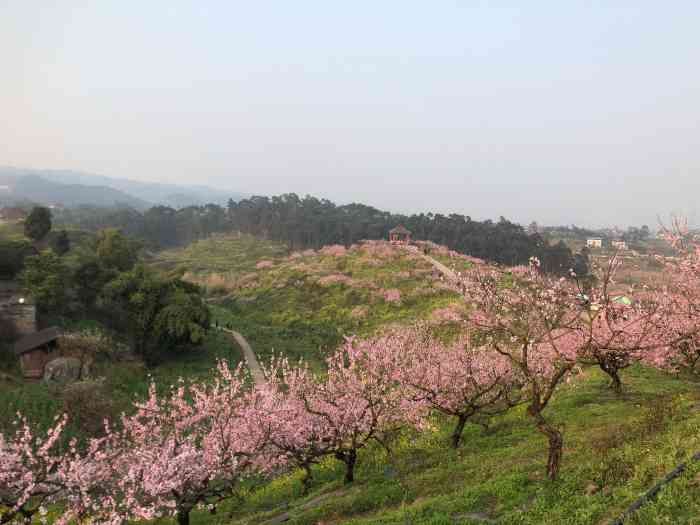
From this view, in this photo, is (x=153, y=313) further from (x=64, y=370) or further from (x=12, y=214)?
(x=12, y=214)

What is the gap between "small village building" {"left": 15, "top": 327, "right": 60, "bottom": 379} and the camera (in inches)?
1347

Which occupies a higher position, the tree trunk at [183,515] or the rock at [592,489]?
the rock at [592,489]

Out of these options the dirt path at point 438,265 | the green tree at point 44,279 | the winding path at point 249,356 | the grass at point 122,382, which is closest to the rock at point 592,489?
the grass at point 122,382

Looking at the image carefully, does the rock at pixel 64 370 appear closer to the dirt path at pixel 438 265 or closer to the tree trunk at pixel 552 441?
the tree trunk at pixel 552 441

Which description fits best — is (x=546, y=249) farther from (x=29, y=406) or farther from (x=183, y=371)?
(x=29, y=406)

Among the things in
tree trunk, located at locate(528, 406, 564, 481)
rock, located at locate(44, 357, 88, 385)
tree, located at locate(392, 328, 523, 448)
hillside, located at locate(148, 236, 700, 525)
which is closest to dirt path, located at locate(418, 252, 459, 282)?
hillside, located at locate(148, 236, 700, 525)

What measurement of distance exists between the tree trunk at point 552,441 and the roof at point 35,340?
3594 centimetres

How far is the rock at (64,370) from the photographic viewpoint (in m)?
33.6

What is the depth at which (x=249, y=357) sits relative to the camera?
43.3 metres

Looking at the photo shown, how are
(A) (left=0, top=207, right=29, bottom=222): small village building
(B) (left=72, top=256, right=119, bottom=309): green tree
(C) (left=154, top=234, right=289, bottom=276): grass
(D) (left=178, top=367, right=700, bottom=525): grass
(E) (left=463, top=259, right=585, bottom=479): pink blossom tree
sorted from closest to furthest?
1. (D) (left=178, top=367, right=700, bottom=525): grass
2. (E) (left=463, top=259, right=585, bottom=479): pink blossom tree
3. (B) (left=72, top=256, right=119, bottom=309): green tree
4. (A) (left=0, top=207, right=29, bottom=222): small village building
5. (C) (left=154, top=234, right=289, bottom=276): grass

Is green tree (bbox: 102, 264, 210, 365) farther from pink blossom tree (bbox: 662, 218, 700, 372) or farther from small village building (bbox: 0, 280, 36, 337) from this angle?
pink blossom tree (bbox: 662, 218, 700, 372)

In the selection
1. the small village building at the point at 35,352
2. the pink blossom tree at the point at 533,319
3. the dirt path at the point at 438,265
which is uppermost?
the pink blossom tree at the point at 533,319

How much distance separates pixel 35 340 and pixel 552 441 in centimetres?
3719

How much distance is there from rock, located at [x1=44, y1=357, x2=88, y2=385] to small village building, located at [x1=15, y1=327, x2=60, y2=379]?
0.67 metres
